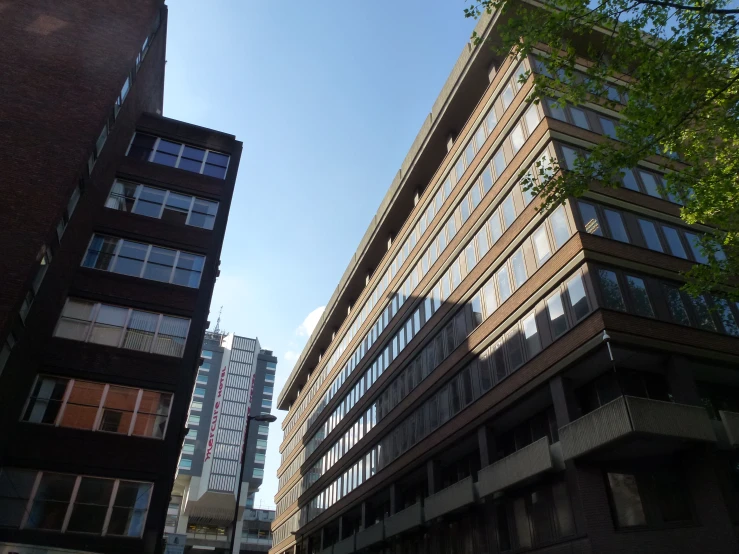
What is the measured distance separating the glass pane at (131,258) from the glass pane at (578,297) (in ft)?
58.9

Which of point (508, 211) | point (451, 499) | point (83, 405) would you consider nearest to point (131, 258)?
point (83, 405)

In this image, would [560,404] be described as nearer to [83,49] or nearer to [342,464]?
[83,49]

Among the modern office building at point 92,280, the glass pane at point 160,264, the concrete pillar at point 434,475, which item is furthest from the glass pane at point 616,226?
the glass pane at point 160,264

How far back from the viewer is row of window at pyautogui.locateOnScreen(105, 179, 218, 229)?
25.3m

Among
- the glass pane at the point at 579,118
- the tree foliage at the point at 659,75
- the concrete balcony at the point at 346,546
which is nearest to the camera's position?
the tree foliage at the point at 659,75

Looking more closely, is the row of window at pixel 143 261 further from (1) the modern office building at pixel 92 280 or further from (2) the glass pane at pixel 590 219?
(2) the glass pane at pixel 590 219

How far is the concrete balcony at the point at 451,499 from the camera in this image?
23452 millimetres

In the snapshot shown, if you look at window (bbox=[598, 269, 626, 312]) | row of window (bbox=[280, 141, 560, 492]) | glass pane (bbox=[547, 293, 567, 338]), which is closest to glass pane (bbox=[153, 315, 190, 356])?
row of window (bbox=[280, 141, 560, 492])

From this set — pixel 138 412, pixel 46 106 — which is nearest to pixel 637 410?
pixel 138 412

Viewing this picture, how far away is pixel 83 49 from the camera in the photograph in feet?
76.7

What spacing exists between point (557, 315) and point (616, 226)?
4.75 m

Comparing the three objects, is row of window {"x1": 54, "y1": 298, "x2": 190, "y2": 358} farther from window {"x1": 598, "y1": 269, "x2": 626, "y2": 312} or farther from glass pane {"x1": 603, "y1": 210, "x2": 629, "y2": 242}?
glass pane {"x1": 603, "y1": 210, "x2": 629, "y2": 242}

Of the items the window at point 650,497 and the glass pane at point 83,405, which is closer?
the window at point 650,497

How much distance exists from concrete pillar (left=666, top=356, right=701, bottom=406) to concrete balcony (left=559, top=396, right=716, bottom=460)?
86 centimetres
